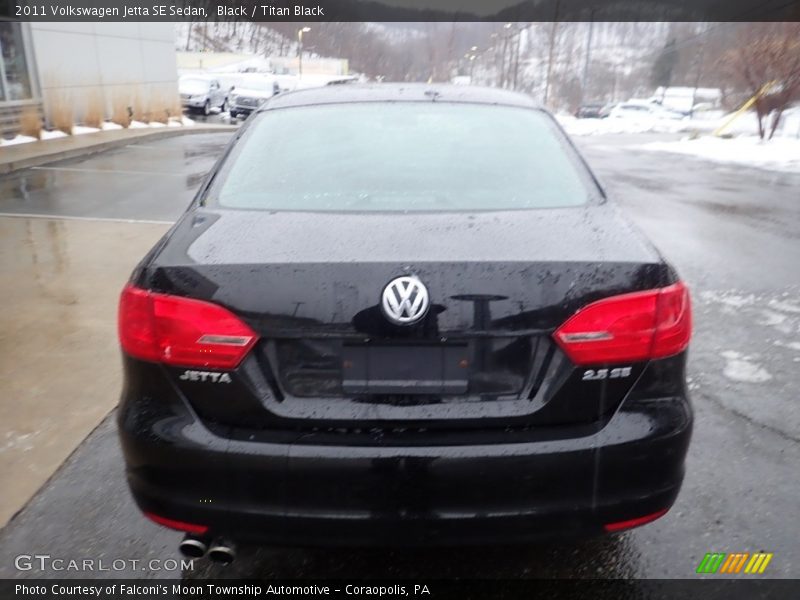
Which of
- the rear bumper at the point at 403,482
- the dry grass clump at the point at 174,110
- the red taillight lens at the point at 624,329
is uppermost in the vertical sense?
the red taillight lens at the point at 624,329

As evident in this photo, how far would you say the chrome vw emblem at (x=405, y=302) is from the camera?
184cm

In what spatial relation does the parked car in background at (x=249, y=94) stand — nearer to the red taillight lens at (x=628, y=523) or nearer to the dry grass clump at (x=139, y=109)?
the dry grass clump at (x=139, y=109)

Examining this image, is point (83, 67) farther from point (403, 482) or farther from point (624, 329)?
point (624, 329)

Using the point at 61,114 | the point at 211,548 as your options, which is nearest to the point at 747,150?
the point at 61,114

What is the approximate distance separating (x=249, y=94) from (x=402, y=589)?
109 ft

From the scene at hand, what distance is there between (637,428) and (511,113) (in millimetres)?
1698

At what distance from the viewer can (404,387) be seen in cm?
191

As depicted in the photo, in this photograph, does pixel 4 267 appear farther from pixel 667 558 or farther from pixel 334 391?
pixel 667 558

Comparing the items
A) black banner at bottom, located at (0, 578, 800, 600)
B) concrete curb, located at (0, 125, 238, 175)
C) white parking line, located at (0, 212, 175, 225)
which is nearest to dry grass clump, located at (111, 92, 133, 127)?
concrete curb, located at (0, 125, 238, 175)

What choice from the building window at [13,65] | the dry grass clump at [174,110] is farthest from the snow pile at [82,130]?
the dry grass clump at [174,110]

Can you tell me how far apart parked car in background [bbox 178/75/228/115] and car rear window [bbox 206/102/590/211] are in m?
29.5

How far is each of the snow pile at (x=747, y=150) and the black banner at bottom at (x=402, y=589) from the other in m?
16.5

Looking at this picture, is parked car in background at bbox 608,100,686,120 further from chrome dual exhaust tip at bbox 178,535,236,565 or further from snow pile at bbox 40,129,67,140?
chrome dual exhaust tip at bbox 178,535,236,565

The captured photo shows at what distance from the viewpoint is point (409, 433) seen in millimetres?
1907
